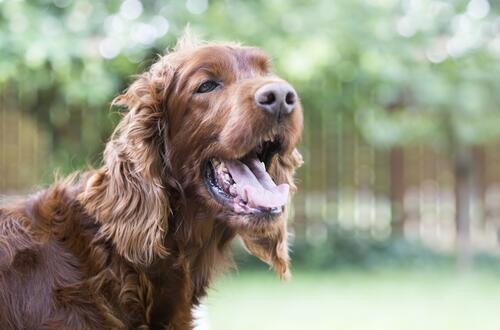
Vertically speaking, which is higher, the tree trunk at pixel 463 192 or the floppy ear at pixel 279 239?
the floppy ear at pixel 279 239

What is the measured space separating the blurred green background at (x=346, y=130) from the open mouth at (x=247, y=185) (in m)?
0.56

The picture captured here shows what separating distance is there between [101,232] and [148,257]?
21 centimetres

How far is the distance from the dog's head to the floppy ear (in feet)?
0.43

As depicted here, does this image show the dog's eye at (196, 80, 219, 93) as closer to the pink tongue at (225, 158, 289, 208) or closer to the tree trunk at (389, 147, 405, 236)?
the pink tongue at (225, 158, 289, 208)

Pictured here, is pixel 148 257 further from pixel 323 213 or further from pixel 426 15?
pixel 323 213

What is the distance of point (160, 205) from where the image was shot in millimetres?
3059

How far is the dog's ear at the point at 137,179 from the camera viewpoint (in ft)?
9.86

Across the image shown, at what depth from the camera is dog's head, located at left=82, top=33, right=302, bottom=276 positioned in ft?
9.86

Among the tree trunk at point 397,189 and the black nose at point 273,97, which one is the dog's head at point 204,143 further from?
the tree trunk at point 397,189

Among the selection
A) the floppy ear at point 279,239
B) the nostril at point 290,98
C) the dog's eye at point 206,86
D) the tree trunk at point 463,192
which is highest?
the dog's eye at point 206,86

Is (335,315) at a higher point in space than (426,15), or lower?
lower

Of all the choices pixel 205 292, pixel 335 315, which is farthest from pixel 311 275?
pixel 205 292

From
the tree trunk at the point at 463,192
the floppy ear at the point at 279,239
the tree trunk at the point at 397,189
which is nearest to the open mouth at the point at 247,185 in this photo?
the floppy ear at the point at 279,239

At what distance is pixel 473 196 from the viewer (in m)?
13.2
